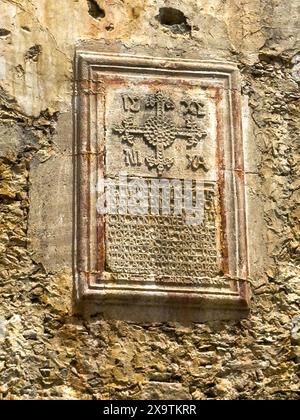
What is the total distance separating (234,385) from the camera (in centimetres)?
751

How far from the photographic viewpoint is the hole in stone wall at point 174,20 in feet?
26.6

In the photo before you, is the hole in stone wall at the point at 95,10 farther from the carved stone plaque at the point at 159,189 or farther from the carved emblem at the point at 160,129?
the carved emblem at the point at 160,129

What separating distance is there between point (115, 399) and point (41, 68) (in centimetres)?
173

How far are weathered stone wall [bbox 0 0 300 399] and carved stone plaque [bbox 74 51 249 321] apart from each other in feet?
0.26

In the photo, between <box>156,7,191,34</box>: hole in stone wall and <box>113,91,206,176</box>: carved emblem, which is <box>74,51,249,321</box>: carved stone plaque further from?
<box>156,7,191,34</box>: hole in stone wall

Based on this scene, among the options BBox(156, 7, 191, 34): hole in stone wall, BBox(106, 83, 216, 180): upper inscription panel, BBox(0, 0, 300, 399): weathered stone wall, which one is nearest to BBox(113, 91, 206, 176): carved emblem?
BBox(106, 83, 216, 180): upper inscription panel

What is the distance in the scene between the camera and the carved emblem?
7.79m

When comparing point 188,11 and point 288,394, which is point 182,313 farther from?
point 188,11

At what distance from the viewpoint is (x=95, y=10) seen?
8.05 meters

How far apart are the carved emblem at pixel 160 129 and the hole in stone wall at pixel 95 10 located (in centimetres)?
49

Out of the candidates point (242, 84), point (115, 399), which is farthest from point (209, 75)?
point (115, 399)

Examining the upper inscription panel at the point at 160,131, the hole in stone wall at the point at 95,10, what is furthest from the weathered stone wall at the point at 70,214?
the upper inscription panel at the point at 160,131

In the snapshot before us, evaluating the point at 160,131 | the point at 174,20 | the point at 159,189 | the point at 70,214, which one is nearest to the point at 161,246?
the point at 159,189

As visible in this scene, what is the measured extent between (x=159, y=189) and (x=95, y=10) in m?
1.03
